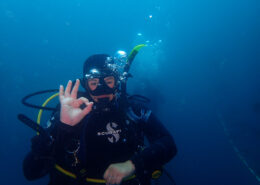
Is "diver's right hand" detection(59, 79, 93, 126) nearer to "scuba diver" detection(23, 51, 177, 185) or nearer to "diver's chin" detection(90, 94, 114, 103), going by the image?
"scuba diver" detection(23, 51, 177, 185)

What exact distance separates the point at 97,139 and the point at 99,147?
12cm

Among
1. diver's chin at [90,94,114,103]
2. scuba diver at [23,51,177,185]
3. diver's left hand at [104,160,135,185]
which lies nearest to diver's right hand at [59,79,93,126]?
scuba diver at [23,51,177,185]

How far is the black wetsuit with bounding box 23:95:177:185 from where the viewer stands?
93.0 inches

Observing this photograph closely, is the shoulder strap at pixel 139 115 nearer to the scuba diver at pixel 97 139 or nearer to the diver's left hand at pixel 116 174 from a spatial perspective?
the scuba diver at pixel 97 139

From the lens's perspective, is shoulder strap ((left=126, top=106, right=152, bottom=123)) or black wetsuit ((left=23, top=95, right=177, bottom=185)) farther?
shoulder strap ((left=126, top=106, right=152, bottom=123))

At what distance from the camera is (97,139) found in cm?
270

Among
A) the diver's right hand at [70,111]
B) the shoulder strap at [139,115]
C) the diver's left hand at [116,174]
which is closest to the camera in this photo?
the diver's left hand at [116,174]

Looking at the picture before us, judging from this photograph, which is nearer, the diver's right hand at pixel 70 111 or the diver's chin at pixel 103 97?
the diver's right hand at pixel 70 111

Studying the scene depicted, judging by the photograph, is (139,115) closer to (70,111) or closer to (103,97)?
(103,97)

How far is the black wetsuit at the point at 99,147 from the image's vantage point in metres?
2.36

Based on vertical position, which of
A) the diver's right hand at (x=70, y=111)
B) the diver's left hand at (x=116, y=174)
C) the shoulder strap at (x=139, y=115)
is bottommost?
the diver's left hand at (x=116, y=174)

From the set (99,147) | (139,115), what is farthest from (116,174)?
(139,115)

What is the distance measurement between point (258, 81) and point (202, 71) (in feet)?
20.5

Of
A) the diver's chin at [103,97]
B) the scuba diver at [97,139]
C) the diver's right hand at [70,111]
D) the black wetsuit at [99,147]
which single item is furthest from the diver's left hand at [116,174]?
the diver's chin at [103,97]
